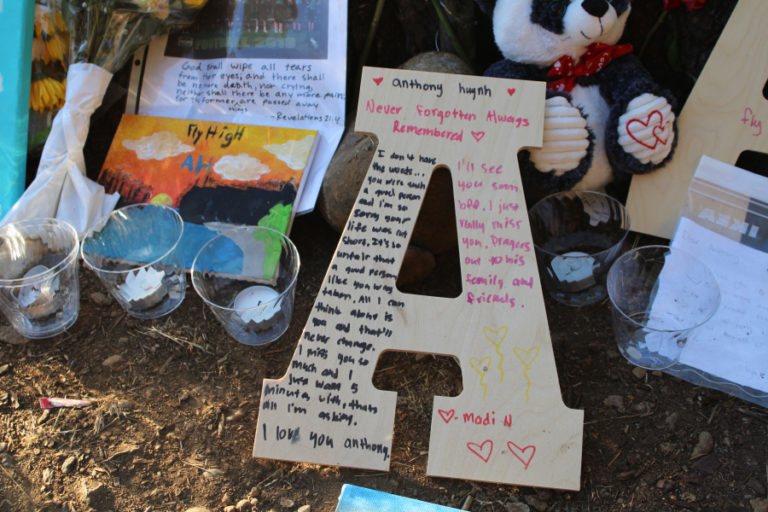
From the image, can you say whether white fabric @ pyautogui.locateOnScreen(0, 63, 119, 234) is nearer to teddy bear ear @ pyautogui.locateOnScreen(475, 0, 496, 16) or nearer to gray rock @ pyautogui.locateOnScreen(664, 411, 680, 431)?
teddy bear ear @ pyautogui.locateOnScreen(475, 0, 496, 16)

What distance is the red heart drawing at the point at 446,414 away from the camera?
1040 mm

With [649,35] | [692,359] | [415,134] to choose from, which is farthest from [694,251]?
[415,134]

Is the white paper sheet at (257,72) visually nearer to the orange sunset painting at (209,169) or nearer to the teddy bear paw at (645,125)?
the orange sunset painting at (209,169)

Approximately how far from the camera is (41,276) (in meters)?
1.21

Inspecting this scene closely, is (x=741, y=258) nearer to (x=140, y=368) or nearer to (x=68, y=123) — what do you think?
(x=140, y=368)

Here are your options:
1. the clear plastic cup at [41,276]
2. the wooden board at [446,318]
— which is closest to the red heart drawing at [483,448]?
the wooden board at [446,318]

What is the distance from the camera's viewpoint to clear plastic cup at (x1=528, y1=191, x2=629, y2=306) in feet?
4.22

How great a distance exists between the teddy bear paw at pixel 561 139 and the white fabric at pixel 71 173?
0.95 meters

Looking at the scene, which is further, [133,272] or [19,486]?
[133,272]

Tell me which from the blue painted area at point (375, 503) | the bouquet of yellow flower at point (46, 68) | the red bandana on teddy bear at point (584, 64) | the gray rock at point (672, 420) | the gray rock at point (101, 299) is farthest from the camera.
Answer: the bouquet of yellow flower at point (46, 68)

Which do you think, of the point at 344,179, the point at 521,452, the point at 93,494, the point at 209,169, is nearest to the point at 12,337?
the point at 93,494

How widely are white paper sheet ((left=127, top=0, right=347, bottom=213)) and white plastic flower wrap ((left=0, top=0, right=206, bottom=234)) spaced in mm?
75

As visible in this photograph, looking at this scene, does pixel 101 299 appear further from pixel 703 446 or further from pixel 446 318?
pixel 703 446

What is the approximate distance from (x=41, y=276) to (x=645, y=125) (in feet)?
3.84
